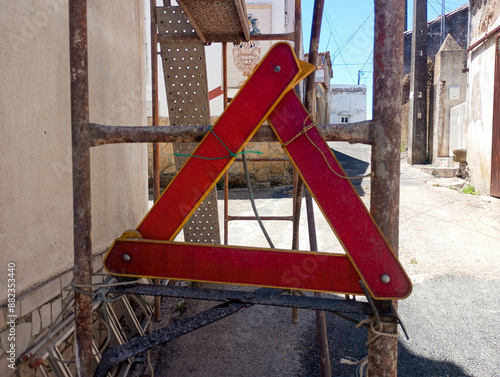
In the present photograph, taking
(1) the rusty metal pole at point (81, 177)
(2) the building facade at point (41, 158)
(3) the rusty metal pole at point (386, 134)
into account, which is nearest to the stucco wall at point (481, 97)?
(2) the building facade at point (41, 158)

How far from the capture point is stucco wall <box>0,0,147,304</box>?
169 centimetres

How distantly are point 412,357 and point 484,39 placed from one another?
23.5 ft

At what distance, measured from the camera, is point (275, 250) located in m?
1.29

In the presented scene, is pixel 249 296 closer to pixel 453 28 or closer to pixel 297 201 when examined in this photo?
pixel 297 201

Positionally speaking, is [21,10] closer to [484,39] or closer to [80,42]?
[80,42]

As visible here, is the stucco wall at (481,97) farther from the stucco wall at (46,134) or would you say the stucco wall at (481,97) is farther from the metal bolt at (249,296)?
the metal bolt at (249,296)

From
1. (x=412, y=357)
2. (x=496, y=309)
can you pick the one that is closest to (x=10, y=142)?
(x=412, y=357)

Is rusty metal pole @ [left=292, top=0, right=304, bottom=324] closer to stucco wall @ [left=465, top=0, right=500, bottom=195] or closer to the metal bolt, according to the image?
the metal bolt

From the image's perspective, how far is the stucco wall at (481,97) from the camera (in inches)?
296

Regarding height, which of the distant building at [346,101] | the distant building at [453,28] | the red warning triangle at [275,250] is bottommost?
the red warning triangle at [275,250]

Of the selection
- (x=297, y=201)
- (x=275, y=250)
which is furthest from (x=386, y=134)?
(x=297, y=201)

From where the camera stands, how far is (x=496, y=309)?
315cm

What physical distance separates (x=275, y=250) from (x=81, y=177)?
66cm

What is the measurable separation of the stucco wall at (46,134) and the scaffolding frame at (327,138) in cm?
50
